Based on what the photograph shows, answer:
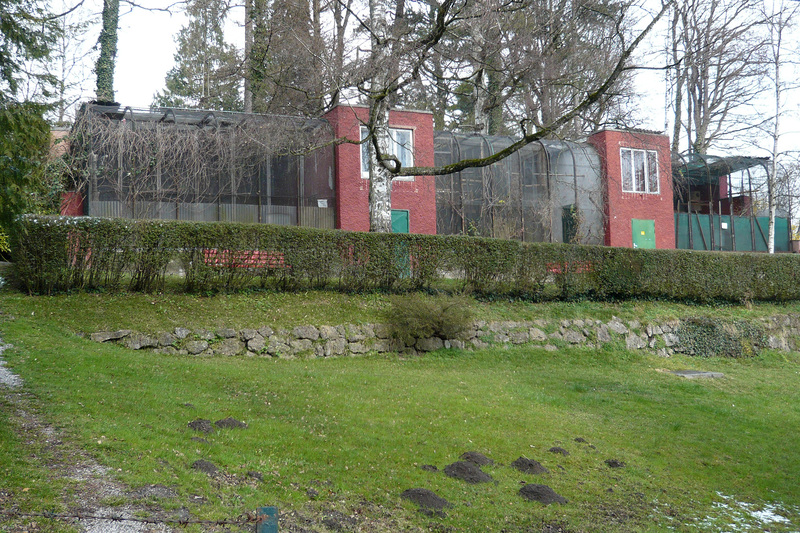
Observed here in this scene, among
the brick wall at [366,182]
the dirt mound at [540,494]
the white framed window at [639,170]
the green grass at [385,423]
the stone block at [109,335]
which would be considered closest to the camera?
the green grass at [385,423]

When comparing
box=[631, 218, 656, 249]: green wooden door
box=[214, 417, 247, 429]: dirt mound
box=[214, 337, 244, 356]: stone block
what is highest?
box=[631, 218, 656, 249]: green wooden door

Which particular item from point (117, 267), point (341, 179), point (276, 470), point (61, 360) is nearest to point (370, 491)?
point (276, 470)

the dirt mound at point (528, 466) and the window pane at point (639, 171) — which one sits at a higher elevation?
the window pane at point (639, 171)

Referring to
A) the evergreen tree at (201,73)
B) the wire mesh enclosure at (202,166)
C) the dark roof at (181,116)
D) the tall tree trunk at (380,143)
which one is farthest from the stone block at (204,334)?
the evergreen tree at (201,73)

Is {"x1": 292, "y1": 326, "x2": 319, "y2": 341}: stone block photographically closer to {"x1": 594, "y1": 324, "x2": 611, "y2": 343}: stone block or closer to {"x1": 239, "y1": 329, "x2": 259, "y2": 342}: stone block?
{"x1": 239, "y1": 329, "x2": 259, "y2": 342}: stone block

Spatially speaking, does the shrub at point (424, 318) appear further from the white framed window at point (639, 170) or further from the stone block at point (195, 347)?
the white framed window at point (639, 170)

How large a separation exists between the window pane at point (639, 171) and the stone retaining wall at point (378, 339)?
9473 mm

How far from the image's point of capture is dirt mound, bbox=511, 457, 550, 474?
6434 millimetres

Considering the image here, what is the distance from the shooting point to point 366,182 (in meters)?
20.4

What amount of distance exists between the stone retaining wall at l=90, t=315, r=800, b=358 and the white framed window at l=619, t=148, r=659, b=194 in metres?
9.42

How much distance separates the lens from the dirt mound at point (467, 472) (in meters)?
6.00

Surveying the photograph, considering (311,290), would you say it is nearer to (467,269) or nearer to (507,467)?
(467,269)

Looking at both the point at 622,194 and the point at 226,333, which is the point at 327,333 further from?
the point at 622,194

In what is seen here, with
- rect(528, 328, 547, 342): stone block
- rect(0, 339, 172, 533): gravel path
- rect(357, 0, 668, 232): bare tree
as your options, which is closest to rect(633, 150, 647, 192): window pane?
rect(357, 0, 668, 232): bare tree
